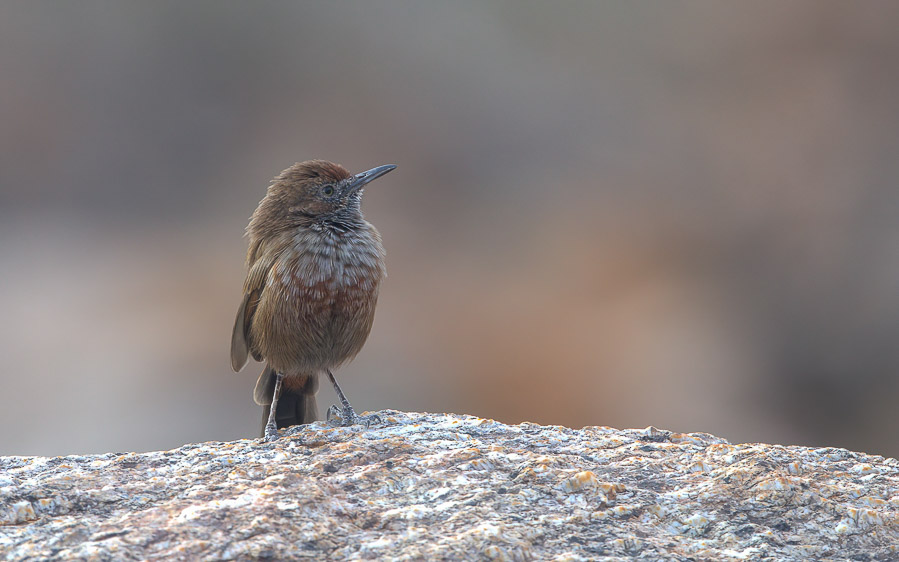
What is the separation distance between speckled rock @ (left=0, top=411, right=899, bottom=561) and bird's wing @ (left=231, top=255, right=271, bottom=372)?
139 centimetres

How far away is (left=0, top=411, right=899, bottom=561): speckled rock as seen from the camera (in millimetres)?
2727

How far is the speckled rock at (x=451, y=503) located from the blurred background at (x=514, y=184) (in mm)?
6038

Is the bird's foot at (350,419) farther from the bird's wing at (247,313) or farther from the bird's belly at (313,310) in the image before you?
the bird's wing at (247,313)

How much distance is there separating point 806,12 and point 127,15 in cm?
1032

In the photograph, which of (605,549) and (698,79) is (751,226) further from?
(605,549)

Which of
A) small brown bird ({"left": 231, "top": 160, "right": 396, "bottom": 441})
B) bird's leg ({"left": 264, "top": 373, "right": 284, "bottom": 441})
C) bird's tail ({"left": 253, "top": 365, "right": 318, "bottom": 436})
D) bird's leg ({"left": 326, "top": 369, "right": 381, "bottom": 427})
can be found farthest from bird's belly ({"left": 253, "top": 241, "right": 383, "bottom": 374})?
bird's tail ({"left": 253, "top": 365, "right": 318, "bottom": 436})

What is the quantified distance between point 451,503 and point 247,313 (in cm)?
251

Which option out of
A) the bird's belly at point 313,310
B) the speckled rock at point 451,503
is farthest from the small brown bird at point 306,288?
the speckled rock at point 451,503

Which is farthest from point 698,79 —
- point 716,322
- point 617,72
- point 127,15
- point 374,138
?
point 127,15

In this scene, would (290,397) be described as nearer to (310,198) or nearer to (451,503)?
(310,198)

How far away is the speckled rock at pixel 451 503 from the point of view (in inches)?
107

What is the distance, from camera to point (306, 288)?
4785 mm

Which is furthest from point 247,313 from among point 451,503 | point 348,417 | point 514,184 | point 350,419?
point 514,184

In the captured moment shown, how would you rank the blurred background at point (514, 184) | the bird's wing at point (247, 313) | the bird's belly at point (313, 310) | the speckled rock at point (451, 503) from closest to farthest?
the speckled rock at point (451, 503), the bird's belly at point (313, 310), the bird's wing at point (247, 313), the blurred background at point (514, 184)
